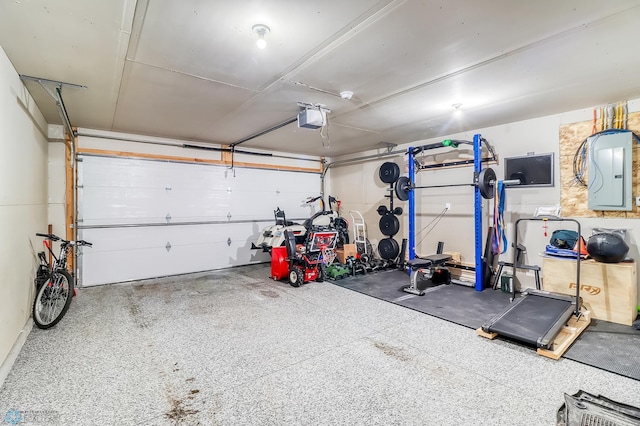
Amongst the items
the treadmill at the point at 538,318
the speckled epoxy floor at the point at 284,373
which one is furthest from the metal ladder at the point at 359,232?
the treadmill at the point at 538,318

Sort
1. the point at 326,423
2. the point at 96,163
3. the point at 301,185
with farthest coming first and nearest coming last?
the point at 301,185 → the point at 96,163 → the point at 326,423

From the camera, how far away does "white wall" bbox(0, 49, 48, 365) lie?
8.97 feet

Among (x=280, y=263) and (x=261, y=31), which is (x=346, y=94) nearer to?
(x=261, y=31)

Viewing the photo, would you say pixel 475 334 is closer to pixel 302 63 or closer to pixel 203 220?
pixel 302 63

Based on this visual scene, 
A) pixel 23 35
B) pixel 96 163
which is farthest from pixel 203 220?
pixel 23 35

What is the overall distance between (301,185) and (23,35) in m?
6.32

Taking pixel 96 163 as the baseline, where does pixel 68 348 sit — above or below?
below

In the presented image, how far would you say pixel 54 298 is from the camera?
390 centimetres

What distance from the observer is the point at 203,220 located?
6.84 m

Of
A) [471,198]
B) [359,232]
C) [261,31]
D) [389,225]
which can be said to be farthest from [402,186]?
[261,31]

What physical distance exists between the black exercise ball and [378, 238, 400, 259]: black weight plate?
3.43 meters

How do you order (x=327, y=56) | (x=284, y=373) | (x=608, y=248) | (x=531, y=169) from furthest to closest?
(x=531, y=169) < (x=608, y=248) < (x=327, y=56) < (x=284, y=373)

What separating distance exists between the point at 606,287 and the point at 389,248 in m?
3.64

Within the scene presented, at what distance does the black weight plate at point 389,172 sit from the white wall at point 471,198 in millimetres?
335
